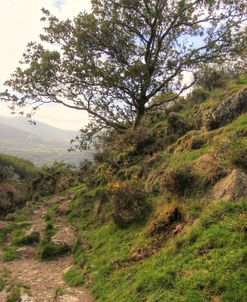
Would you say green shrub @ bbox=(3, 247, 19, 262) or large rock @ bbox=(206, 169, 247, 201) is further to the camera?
green shrub @ bbox=(3, 247, 19, 262)

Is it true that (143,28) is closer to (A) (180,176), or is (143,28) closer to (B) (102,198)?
(B) (102,198)

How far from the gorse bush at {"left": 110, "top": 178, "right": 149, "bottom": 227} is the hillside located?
0.13 feet

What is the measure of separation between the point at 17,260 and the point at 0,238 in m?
3.65

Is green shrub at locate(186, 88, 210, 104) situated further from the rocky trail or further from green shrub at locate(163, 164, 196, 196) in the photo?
green shrub at locate(163, 164, 196, 196)

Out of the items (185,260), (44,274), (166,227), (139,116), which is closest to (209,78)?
(139,116)

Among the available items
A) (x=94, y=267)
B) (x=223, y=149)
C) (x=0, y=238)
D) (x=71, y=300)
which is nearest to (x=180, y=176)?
(x=223, y=149)

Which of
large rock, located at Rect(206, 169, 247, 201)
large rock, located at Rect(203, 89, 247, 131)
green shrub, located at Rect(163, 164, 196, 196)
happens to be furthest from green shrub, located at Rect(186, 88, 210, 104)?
Result: large rock, located at Rect(206, 169, 247, 201)

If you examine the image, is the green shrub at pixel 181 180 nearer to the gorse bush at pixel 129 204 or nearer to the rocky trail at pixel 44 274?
the gorse bush at pixel 129 204

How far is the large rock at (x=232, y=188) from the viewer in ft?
32.8

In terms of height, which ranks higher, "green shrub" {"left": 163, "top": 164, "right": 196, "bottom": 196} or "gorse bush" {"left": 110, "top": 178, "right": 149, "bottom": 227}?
"green shrub" {"left": 163, "top": 164, "right": 196, "bottom": 196}

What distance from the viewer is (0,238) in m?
18.4

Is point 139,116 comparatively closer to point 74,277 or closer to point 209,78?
point 209,78

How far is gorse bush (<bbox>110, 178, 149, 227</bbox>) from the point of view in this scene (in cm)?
1383

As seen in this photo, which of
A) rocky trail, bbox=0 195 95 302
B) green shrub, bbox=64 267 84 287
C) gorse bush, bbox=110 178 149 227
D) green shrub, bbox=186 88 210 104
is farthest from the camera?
green shrub, bbox=186 88 210 104
